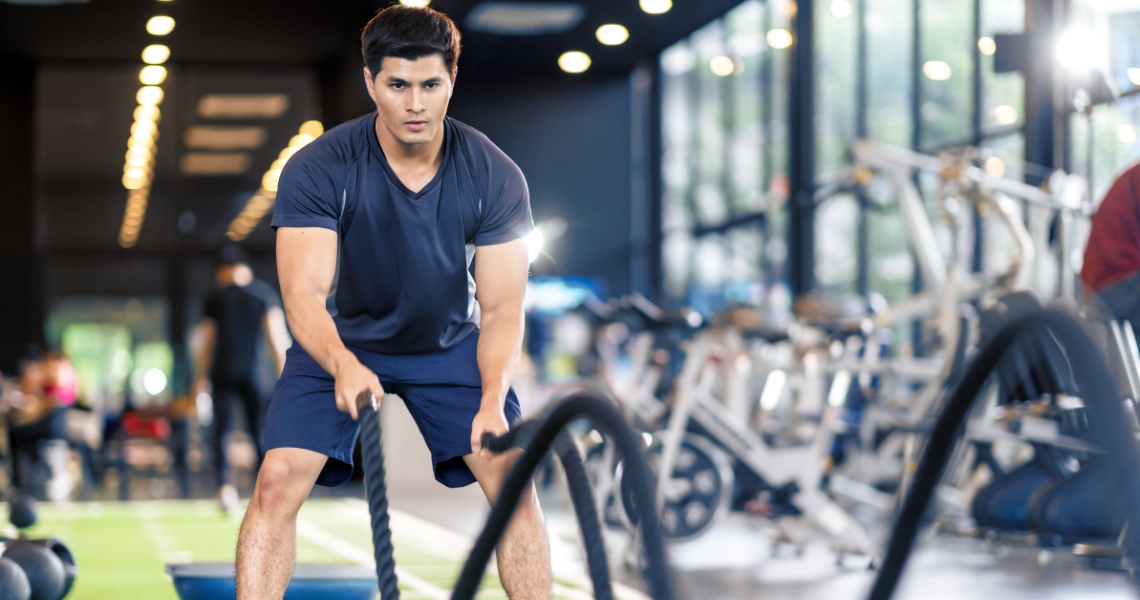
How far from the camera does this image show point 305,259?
226cm

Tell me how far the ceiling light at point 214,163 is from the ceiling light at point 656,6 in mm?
Result: 5273

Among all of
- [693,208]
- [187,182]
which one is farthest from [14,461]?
[693,208]

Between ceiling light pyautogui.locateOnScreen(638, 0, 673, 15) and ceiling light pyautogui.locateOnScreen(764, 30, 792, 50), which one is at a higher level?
ceiling light pyautogui.locateOnScreen(638, 0, 673, 15)

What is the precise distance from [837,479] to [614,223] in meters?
6.59

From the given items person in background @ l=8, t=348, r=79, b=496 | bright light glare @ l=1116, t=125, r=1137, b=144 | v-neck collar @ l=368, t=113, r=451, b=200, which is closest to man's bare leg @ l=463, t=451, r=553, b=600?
v-neck collar @ l=368, t=113, r=451, b=200

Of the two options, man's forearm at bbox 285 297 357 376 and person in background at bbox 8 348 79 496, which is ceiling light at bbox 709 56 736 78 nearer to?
person in background at bbox 8 348 79 496

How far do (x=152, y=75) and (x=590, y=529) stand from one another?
1085 cm

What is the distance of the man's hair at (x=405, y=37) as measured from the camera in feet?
7.02

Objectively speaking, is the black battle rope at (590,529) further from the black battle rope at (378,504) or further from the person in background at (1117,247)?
the person in background at (1117,247)

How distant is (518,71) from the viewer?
11727mm

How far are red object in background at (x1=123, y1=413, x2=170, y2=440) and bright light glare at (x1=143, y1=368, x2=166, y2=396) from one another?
246cm

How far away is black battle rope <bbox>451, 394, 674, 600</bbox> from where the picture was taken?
127 cm

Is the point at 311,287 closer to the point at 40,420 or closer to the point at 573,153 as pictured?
the point at 40,420

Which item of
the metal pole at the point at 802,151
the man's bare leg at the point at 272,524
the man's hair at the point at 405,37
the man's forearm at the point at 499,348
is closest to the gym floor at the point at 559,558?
the man's forearm at the point at 499,348
